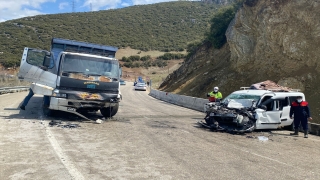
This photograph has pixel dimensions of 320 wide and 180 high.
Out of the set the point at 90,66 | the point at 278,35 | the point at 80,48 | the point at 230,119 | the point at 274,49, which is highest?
the point at 278,35

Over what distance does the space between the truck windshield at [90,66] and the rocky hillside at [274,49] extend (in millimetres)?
12248

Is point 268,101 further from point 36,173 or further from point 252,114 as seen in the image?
point 36,173

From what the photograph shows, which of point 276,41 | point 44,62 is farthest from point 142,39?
point 44,62

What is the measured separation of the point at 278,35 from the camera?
23.5 metres

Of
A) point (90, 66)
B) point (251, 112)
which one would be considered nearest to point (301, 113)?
point (251, 112)

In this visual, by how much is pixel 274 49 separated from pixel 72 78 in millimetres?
17617

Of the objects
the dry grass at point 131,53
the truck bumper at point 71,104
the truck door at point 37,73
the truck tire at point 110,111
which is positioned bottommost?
the truck tire at point 110,111

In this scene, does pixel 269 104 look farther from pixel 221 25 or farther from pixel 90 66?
pixel 221 25

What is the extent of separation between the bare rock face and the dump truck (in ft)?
49.4

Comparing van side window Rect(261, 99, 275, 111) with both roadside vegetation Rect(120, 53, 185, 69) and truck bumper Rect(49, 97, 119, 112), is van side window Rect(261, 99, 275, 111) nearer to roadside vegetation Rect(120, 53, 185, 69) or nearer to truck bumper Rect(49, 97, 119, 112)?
truck bumper Rect(49, 97, 119, 112)

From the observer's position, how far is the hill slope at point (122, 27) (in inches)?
2749

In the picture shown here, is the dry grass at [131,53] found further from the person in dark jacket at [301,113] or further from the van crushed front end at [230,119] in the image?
the person in dark jacket at [301,113]

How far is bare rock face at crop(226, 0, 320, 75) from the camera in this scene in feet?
70.6

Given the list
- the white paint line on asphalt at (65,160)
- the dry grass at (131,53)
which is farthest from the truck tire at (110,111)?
the dry grass at (131,53)
